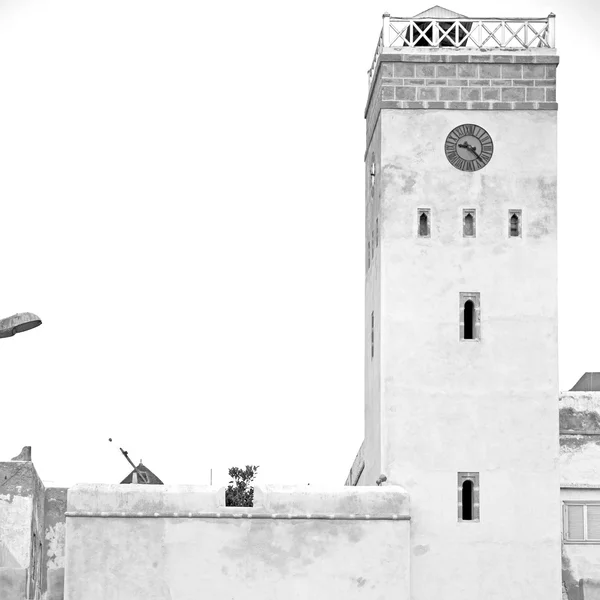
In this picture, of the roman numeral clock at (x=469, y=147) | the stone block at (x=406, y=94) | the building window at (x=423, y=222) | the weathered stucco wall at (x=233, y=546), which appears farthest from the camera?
the stone block at (x=406, y=94)

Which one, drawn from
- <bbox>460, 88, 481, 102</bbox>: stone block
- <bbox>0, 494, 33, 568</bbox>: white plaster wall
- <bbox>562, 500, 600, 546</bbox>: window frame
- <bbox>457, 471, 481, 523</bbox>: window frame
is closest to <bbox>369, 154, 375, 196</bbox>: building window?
<bbox>460, 88, 481, 102</bbox>: stone block

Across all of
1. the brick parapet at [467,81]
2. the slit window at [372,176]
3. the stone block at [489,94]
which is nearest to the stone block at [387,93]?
the brick parapet at [467,81]

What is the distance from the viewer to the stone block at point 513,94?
3828 cm

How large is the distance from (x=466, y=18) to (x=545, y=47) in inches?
72.3

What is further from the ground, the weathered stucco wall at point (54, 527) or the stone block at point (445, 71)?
the stone block at point (445, 71)

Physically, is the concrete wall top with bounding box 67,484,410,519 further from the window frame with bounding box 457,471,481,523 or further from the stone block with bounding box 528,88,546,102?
the stone block with bounding box 528,88,546,102

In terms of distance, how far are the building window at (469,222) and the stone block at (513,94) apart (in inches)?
101

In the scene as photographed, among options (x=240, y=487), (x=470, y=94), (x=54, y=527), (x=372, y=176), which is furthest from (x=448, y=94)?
(x=240, y=487)

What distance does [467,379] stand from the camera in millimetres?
37656

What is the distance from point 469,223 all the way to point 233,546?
28.4 feet

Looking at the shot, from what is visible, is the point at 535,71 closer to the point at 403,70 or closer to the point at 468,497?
the point at 403,70

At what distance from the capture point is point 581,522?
3975cm

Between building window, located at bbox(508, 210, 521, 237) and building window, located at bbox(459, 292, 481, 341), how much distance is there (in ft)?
5.07

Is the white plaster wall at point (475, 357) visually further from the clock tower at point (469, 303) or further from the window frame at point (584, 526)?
the window frame at point (584, 526)
